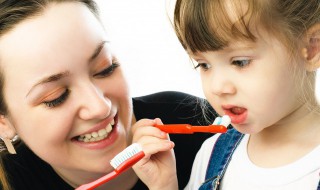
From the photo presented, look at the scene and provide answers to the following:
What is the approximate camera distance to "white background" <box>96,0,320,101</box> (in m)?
1.51

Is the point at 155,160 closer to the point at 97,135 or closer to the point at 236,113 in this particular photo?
the point at 97,135

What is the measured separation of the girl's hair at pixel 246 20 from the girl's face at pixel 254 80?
0.05ft

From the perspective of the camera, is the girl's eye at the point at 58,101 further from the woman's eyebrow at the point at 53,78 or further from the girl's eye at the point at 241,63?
the girl's eye at the point at 241,63

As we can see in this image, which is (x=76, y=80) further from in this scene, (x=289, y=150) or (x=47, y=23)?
(x=289, y=150)

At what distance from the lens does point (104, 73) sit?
1.03 metres

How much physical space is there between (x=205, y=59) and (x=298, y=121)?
195 millimetres

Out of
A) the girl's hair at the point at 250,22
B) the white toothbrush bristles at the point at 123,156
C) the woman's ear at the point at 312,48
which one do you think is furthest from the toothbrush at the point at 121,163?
the woman's ear at the point at 312,48

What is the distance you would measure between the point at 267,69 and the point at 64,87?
424mm

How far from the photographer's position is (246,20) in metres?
0.74

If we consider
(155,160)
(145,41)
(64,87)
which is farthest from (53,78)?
(145,41)

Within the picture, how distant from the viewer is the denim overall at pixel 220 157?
3.06ft

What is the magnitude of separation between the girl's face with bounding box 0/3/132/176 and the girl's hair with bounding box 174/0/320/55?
270mm

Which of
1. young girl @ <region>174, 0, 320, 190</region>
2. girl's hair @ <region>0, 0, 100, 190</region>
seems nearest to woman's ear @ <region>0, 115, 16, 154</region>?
girl's hair @ <region>0, 0, 100, 190</region>

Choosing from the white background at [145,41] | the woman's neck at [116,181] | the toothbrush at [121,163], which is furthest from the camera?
the white background at [145,41]
